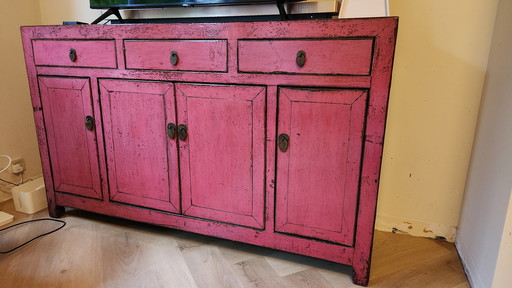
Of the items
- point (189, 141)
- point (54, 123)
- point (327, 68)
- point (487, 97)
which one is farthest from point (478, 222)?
point (54, 123)

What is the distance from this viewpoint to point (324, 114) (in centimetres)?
119

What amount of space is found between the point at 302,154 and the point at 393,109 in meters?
0.58

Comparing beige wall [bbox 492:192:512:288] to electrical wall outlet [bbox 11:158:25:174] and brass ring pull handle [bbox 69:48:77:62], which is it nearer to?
brass ring pull handle [bbox 69:48:77:62]

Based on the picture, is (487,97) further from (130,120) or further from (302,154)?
(130,120)

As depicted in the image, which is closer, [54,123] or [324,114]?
[324,114]

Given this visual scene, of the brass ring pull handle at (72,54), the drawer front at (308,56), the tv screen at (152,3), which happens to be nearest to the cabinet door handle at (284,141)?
the drawer front at (308,56)

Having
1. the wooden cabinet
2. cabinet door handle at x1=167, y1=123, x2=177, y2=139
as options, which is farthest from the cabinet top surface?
cabinet door handle at x1=167, y1=123, x2=177, y2=139

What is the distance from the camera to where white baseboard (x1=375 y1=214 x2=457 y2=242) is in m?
1.60

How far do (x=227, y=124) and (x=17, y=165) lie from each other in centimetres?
150

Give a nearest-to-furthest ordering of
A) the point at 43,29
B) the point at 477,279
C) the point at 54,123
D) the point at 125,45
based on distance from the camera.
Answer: the point at 477,279 → the point at 125,45 → the point at 43,29 → the point at 54,123

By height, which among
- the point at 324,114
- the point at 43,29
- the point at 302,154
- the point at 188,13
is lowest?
the point at 302,154

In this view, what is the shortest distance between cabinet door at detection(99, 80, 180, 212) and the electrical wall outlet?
0.85m

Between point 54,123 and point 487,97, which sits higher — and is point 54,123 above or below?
below


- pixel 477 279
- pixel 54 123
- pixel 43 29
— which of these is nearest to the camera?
pixel 477 279
